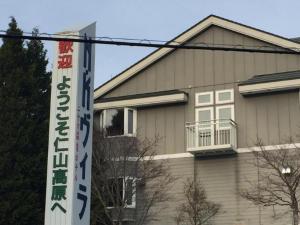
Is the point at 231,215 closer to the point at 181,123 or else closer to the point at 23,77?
the point at 181,123

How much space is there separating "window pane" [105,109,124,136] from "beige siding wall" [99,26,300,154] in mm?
949

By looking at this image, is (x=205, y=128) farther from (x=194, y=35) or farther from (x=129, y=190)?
(x=194, y=35)

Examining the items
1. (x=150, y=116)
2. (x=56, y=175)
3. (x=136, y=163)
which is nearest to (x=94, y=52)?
(x=56, y=175)

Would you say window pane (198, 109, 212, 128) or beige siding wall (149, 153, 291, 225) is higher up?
window pane (198, 109, 212, 128)

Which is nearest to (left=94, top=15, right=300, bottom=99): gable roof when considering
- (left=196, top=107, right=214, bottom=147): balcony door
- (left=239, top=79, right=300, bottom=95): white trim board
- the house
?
the house

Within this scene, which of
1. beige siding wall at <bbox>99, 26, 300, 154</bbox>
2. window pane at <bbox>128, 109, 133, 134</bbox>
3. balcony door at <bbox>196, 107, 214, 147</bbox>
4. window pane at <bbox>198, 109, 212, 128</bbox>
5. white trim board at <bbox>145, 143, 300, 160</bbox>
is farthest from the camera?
window pane at <bbox>128, 109, 133, 134</bbox>

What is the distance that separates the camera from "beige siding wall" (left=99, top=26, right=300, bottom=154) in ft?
90.9

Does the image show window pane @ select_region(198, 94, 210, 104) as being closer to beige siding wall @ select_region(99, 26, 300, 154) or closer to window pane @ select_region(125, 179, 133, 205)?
beige siding wall @ select_region(99, 26, 300, 154)

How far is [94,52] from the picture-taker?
16812 mm

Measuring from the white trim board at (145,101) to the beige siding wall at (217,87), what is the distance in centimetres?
49

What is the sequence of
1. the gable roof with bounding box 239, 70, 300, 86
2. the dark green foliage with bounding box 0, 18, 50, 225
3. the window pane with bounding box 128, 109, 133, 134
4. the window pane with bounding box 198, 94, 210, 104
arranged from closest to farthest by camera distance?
the dark green foliage with bounding box 0, 18, 50, 225 → the gable roof with bounding box 239, 70, 300, 86 → the window pane with bounding box 198, 94, 210, 104 → the window pane with bounding box 128, 109, 133, 134

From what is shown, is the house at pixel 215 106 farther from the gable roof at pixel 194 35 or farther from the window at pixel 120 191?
the window at pixel 120 191

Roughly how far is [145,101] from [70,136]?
587 inches

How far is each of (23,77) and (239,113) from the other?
9.63 metres
